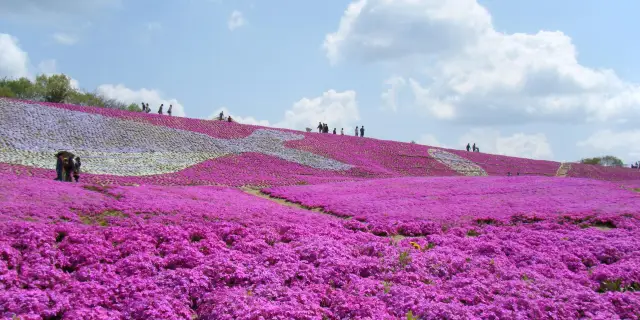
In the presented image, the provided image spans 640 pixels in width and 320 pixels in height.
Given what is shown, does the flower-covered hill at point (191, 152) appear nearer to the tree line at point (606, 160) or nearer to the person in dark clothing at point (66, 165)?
the person in dark clothing at point (66, 165)

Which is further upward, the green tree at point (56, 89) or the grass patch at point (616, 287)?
Result: the green tree at point (56, 89)

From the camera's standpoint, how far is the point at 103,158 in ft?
134

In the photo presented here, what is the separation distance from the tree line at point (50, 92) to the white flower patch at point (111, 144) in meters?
34.5

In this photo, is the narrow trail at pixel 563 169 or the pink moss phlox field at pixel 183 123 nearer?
the pink moss phlox field at pixel 183 123

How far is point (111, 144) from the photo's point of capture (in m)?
45.8

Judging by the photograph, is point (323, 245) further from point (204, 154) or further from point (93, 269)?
point (204, 154)

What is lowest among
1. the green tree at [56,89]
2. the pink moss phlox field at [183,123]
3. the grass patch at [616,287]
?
the grass patch at [616,287]

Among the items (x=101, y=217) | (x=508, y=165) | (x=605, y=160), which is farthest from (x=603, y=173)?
(x=101, y=217)

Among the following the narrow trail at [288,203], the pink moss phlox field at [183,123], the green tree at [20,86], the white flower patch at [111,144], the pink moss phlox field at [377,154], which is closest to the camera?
A: the narrow trail at [288,203]

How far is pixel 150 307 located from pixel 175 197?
14.0m

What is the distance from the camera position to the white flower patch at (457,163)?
210 ft

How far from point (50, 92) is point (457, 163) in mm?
67310

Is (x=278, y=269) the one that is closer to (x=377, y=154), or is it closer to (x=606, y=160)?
(x=377, y=154)

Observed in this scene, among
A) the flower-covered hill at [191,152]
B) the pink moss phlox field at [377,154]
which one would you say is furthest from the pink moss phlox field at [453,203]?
the pink moss phlox field at [377,154]
